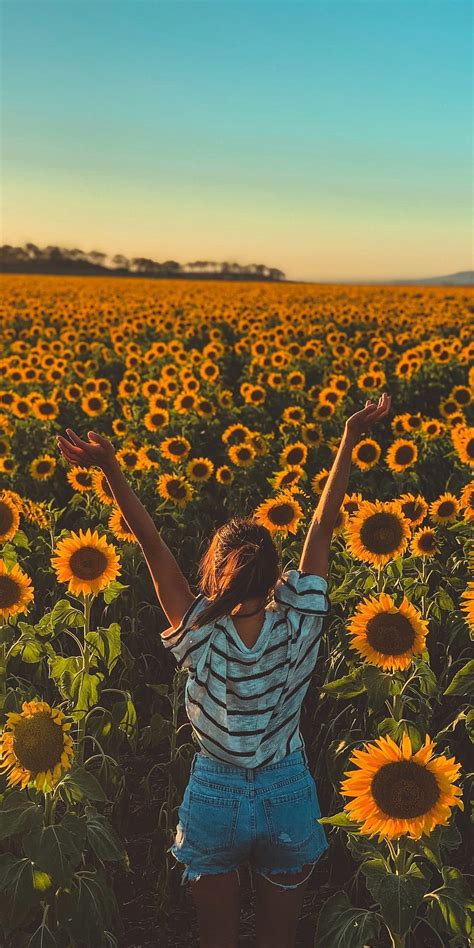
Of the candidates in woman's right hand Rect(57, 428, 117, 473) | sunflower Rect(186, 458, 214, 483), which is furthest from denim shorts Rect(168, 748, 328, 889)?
sunflower Rect(186, 458, 214, 483)

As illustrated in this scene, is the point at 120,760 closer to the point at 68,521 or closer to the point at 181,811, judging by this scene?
the point at 181,811

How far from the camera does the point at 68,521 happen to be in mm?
8867

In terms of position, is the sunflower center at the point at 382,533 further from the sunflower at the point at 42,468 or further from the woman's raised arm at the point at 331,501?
the sunflower at the point at 42,468

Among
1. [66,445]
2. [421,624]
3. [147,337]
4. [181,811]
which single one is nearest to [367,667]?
[421,624]

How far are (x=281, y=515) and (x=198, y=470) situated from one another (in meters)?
2.83

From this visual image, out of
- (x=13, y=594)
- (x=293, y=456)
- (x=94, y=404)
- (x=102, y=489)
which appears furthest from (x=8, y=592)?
(x=94, y=404)

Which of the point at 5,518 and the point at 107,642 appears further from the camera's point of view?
the point at 5,518

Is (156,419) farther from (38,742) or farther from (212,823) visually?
(212,823)

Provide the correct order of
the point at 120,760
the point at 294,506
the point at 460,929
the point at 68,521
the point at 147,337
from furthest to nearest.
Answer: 1. the point at 147,337
2. the point at 68,521
3. the point at 294,506
4. the point at 120,760
5. the point at 460,929

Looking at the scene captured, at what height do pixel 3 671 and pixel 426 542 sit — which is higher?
pixel 426 542

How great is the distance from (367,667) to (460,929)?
3.58 ft

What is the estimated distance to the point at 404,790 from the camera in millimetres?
2738

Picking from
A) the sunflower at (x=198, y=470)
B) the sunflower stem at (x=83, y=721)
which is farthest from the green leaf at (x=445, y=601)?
the sunflower at (x=198, y=470)

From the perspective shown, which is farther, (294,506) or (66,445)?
(294,506)
